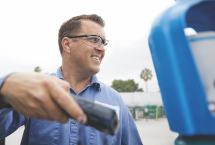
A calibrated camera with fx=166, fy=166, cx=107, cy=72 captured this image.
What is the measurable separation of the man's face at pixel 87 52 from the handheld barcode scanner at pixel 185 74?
1434 mm

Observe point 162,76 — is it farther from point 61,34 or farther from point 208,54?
point 61,34

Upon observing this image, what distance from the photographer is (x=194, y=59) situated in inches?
27.9

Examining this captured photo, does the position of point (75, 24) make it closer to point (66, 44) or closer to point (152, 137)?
point (66, 44)

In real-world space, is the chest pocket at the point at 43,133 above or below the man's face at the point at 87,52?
below

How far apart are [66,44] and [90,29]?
1.34ft

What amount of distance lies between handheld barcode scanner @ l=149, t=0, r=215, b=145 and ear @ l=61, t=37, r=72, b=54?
1.73 meters

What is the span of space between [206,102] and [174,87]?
0.44 ft

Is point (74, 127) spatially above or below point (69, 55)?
below

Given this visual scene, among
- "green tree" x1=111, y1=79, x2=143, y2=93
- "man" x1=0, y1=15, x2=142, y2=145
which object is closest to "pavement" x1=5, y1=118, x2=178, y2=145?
"man" x1=0, y1=15, x2=142, y2=145

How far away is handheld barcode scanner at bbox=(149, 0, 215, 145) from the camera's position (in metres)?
0.67

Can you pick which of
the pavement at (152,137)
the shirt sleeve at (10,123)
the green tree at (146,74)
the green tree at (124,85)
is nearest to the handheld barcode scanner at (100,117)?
the shirt sleeve at (10,123)

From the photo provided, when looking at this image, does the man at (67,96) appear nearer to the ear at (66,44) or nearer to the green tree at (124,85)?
the ear at (66,44)

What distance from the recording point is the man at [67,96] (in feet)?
2.07

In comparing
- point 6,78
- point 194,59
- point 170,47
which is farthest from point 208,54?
point 6,78
